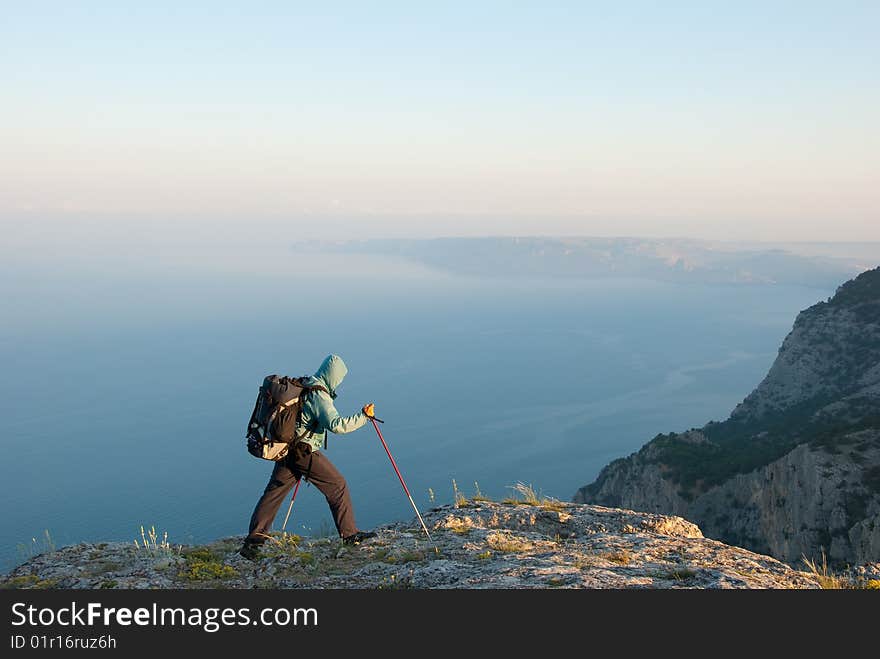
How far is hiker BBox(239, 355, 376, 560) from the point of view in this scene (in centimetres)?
791

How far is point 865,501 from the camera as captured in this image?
101 feet

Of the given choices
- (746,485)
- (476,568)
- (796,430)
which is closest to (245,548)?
(476,568)

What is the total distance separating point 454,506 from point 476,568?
334 cm

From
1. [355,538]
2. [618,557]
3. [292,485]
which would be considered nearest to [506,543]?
[618,557]

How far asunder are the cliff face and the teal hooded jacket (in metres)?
19.7

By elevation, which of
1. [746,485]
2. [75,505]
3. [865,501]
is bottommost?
[75,505]

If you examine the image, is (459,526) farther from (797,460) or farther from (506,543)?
(797,460)

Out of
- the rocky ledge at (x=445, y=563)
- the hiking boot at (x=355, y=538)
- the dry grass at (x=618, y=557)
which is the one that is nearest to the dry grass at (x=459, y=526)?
the rocky ledge at (x=445, y=563)

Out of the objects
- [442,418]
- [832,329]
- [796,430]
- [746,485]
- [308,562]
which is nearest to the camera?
[308,562]

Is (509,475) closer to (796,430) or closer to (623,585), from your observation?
(796,430)

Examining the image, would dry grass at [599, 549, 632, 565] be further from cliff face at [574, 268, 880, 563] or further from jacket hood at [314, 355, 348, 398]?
cliff face at [574, 268, 880, 563]

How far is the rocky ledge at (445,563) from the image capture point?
6.67m

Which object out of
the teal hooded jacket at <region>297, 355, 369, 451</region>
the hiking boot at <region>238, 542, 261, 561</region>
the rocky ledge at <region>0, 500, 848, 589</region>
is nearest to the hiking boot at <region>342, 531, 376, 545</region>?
the rocky ledge at <region>0, 500, 848, 589</region>

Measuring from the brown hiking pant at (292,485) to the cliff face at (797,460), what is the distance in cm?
1927
